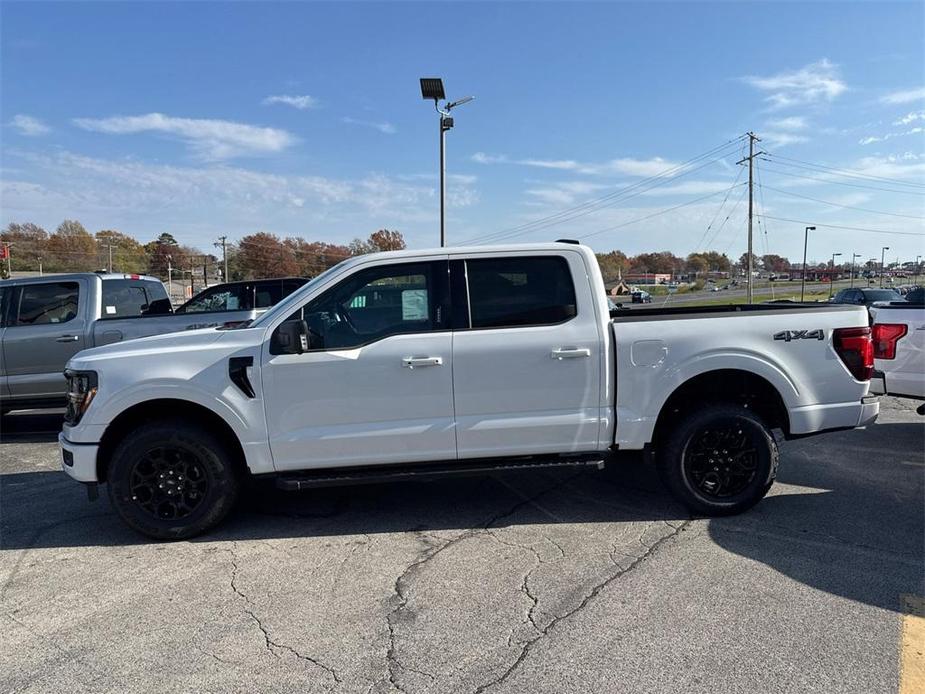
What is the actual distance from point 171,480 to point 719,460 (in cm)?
385

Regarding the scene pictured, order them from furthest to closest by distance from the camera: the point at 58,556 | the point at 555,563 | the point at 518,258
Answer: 1. the point at 518,258
2. the point at 58,556
3. the point at 555,563

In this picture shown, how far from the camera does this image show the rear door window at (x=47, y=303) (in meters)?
8.05

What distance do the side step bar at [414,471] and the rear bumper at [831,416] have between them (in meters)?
1.46

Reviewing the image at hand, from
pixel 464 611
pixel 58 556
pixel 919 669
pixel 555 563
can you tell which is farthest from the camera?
pixel 58 556

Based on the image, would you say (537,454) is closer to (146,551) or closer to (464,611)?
(464,611)

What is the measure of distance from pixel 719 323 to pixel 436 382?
2054mm

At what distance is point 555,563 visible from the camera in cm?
398

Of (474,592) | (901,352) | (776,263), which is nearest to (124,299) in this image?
(474,592)

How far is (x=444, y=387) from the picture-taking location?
4.35 meters

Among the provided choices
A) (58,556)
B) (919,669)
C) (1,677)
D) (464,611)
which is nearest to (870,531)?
(919,669)

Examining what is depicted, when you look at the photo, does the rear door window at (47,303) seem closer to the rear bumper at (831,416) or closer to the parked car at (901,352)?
the rear bumper at (831,416)

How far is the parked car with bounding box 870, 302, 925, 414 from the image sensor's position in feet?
19.9

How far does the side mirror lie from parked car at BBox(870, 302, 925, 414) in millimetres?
5447

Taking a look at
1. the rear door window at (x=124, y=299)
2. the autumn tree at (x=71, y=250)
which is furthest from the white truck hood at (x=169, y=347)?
the autumn tree at (x=71, y=250)
